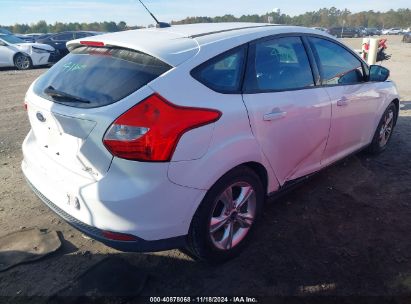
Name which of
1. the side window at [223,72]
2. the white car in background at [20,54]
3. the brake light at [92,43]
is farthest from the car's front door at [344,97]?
the white car in background at [20,54]

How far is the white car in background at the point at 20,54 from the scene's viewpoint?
15059 mm

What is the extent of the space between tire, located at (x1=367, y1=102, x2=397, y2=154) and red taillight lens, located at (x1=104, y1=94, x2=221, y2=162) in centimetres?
345

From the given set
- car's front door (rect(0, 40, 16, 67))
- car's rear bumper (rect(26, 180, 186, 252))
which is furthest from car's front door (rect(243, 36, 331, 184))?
car's front door (rect(0, 40, 16, 67))

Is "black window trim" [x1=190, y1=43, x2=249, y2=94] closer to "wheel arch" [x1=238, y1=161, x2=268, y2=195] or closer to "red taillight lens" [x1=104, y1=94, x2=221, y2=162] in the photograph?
"red taillight lens" [x1=104, y1=94, x2=221, y2=162]

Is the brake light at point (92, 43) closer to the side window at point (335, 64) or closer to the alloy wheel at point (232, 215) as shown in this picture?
the alloy wheel at point (232, 215)

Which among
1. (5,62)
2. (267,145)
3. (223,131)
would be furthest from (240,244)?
(5,62)

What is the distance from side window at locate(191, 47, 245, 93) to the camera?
2488mm

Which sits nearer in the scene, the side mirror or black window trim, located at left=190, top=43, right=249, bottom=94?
black window trim, located at left=190, top=43, right=249, bottom=94

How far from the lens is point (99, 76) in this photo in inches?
99.1

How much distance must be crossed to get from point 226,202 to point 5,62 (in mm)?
15451

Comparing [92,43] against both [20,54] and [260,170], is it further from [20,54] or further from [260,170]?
[20,54]

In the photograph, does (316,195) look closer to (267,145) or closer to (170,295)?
(267,145)

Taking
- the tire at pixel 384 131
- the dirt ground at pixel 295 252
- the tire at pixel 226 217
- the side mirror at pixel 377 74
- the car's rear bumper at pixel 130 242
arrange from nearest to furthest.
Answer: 1. the car's rear bumper at pixel 130 242
2. the tire at pixel 226 217
3. the dirt ground at pixel 295 252
4. the side mirror at pixel 377 74
5. the tire at pixel 384 131

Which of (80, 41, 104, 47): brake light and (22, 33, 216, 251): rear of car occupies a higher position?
(80, 41, 104, 47): brake light
